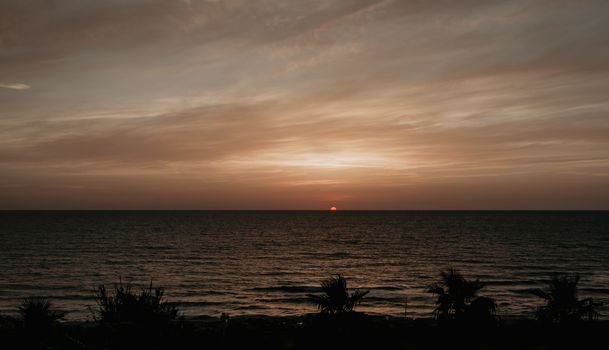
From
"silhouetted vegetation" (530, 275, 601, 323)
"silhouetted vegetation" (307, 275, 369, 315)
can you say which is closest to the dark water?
"silhouetted vegetation" (530, 275, 601, 323)

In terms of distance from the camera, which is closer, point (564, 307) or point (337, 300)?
point (337, 300)

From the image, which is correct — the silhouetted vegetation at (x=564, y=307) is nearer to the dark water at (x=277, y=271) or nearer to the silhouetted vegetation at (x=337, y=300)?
the silhouetted vegetation at (x=337, y=300)

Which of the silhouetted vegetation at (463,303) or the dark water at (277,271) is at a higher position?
the silhouetted vegetation at (463,303)

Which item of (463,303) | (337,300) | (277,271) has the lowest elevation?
(277,271)

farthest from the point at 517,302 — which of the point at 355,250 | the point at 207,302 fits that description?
the point at 355,250

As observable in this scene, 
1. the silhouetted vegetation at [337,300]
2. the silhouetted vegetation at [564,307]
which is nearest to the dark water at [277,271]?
the silhouetted vegetation at [564,307]

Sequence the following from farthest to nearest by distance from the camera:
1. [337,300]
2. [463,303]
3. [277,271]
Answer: [277,271]
[463,303]
[337,300]

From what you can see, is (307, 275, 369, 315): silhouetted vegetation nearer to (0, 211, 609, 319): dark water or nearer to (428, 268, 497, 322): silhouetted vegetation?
(428, 268, 497, 322): silhouetted vegetation

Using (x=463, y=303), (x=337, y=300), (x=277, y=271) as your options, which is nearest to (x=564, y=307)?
(x=463, y=303)

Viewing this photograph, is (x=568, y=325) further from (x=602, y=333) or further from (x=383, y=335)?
(x=383, y=335)

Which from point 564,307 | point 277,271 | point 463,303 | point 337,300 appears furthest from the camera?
point 277,271

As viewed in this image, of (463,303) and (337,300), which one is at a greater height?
(337,300)

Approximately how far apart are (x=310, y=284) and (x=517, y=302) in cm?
2314

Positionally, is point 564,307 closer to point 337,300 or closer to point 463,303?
point 463,303
